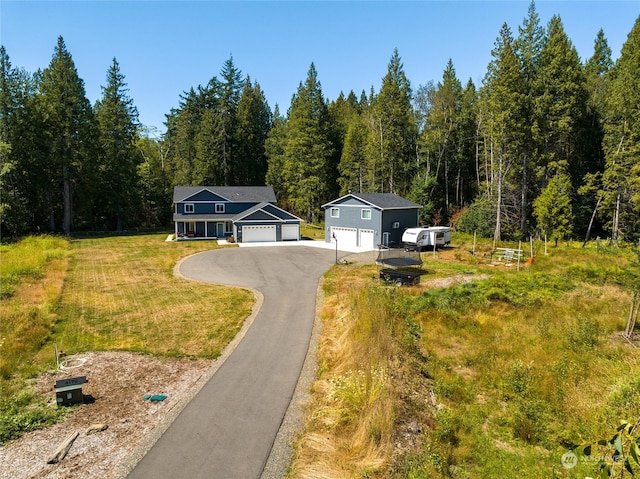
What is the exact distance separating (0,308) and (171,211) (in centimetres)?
4085

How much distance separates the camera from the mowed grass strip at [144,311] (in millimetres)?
14766

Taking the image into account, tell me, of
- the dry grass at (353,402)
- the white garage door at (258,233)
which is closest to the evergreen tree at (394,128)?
the white garage door at (258,233)

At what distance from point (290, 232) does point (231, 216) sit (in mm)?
7723

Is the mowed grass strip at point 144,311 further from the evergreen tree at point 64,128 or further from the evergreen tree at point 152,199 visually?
the evergreen tree at point 152,199

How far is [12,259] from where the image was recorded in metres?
27.1

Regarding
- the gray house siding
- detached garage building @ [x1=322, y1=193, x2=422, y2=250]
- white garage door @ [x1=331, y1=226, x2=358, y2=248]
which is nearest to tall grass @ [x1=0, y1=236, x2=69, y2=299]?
detached garage building @ [x1=322, y1=193, x2=422, y2=250]

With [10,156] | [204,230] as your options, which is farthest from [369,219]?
[10,156]

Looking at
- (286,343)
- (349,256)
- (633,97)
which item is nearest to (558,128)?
(633,97)

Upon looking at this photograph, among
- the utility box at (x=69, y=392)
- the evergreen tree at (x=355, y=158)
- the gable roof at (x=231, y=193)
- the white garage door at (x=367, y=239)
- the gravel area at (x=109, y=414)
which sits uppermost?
the evergreen tree at (x=355, y=158)

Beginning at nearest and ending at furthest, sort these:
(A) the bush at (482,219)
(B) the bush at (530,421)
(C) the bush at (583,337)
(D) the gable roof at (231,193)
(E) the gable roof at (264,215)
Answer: (B) the bush at (530,421)
(C) the bush at (583,337)
(A) the bush at (482,219)
(E) the gable roof at (264,215)
(D) the gable roof at (231,193)

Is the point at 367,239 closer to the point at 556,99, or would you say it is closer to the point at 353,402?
the point at 556,99

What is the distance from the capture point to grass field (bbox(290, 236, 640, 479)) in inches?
316

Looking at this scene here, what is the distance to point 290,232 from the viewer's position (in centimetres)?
4172

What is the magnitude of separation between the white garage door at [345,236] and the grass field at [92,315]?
15856mm
